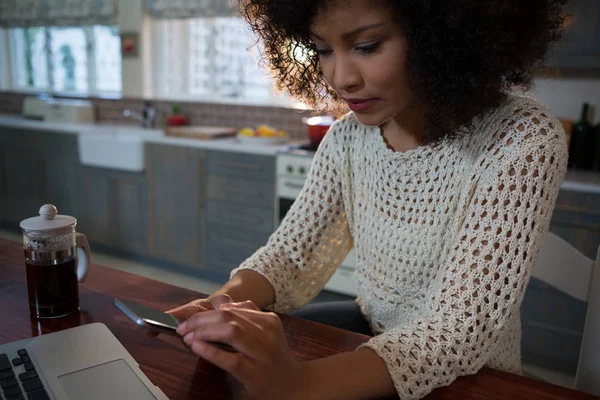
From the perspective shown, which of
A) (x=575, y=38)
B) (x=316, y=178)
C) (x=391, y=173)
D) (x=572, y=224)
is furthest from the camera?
(x=575, y=38)

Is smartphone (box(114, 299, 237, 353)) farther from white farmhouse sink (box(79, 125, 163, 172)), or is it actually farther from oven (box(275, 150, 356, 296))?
white farmhouse sink (box(79, 125, 163, 172))

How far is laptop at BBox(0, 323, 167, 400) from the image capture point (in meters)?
0.65

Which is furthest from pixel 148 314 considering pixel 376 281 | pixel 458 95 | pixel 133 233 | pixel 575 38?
pixel 133 233

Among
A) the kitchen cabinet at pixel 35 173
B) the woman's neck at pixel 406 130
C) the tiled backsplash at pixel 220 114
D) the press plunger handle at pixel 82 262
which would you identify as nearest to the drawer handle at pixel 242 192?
the tiled backsplash at pixel 220 114

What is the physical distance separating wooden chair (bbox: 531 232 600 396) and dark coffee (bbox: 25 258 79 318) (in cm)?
89

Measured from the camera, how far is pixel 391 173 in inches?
44.0

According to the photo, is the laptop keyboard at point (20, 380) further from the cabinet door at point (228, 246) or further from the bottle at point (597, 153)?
the bottle at point (597, 153)

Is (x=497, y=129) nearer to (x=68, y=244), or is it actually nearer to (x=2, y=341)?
(x=68, y=244)

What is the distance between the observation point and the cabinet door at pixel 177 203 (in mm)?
3158

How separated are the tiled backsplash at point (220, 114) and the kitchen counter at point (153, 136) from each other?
0.55ft

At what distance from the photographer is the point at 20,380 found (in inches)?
26.3

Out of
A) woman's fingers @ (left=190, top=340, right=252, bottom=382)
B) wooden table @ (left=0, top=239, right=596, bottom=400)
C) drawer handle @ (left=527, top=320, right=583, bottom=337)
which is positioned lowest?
drawer handle @ (left=527, top=320, right=583, bottom=337)

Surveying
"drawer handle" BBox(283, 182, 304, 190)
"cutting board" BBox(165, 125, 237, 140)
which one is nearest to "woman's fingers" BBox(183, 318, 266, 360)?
"drawer handle" BBox(283, 182, 304, 190)

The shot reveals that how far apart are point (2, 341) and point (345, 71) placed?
69cm
